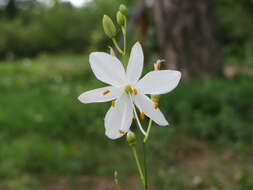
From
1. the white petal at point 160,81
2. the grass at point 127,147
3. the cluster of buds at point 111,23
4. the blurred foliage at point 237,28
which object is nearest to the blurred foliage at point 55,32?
the blurred foliage at point 237,28

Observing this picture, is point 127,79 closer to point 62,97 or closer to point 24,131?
point 24,131

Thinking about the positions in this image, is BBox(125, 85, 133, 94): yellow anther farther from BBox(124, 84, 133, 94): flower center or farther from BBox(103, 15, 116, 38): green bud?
BBox(103, 15, 116, 38): green bud

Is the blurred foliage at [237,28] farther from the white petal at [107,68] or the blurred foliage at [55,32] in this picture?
the white petal at [107,68]

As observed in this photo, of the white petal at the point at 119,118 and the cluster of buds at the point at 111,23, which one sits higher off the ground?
the cluster of buds at the point at 111,23

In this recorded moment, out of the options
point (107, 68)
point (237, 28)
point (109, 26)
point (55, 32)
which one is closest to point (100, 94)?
point (107, 68)

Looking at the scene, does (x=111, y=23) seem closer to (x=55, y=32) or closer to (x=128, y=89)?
(x=128, y=89)

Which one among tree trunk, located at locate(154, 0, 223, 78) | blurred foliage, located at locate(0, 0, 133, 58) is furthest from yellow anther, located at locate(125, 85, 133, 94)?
blurred foliage, located at locate(0, 0, 133, 58)
